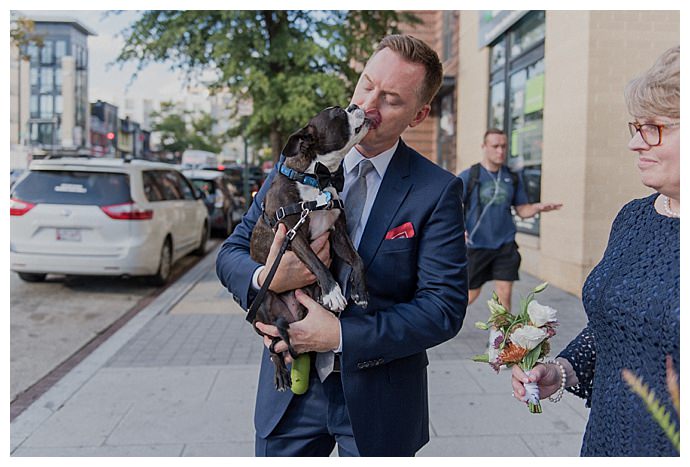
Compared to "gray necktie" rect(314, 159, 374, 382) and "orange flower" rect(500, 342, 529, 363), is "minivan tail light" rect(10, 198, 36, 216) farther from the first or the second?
"orange flower" rect(500, 342, 529, 363)

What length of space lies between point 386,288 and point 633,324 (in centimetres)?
75

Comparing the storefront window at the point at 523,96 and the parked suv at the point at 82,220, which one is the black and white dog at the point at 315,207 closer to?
the parked suv at the point at 82,220

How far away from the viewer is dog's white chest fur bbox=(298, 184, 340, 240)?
86.5 inches

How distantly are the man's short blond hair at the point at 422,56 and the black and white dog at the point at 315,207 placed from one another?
21 centimetres

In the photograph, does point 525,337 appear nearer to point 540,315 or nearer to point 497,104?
point 540,315

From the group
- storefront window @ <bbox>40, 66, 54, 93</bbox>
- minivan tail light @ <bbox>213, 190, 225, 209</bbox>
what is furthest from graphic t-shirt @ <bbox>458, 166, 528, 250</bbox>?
storefront window @ <bbox>40, 66, 54, 93</bbox>

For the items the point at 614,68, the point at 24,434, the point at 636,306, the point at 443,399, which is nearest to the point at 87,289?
the point at 24,434

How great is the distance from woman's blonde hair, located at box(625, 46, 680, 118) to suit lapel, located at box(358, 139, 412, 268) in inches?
28.6

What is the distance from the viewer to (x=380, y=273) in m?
2.15

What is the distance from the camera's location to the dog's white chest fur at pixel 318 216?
2.20 metres

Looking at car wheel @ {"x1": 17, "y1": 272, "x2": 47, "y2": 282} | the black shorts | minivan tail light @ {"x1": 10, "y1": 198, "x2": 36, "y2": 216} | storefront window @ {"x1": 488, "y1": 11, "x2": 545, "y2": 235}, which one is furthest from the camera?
storefront window @ {"x1": 488, "y1": 11, "x2": 545, "y2": 235}

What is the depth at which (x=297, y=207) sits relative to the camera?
2.20 metres
